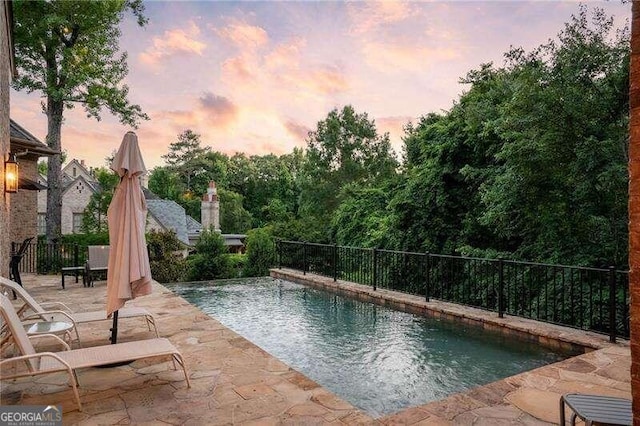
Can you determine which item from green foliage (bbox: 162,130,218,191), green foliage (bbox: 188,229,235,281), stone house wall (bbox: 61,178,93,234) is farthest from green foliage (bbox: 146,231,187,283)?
green foliage (bbox: 162,130,218,191)

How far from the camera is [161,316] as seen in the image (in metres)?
5.91

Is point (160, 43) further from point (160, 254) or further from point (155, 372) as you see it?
point (155, 372)

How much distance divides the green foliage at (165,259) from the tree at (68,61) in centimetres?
508

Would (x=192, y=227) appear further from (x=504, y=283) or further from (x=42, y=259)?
(x=504, y=283)

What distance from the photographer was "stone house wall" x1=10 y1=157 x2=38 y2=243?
1287 centimetres

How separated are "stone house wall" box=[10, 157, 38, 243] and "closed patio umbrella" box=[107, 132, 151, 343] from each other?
11.8 metres

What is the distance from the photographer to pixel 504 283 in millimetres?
8172

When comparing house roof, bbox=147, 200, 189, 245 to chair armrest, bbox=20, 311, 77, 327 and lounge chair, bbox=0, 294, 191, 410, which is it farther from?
lounge chair, bbox=0, 294, 191, 410

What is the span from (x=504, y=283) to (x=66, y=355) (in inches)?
304

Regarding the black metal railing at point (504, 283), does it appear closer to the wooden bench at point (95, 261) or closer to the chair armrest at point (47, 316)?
the wooden bench at point (95, 261)

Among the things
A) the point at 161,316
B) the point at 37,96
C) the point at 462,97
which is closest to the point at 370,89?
the point at 462,97

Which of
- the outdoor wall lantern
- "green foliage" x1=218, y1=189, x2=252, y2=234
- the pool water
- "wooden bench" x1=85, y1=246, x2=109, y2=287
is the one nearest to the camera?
the pool water

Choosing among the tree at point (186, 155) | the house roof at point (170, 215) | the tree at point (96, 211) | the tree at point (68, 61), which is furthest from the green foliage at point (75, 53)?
the tree at point (186, 155)

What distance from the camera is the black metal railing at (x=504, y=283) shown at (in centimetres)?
585
